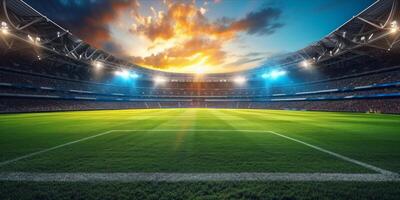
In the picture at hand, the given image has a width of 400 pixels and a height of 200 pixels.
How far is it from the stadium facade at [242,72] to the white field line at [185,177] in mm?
23492

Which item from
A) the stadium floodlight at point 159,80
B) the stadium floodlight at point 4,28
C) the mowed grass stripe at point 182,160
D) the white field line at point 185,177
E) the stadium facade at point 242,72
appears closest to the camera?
the white field line at point 185,177

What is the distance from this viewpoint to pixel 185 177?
3008 millimetres

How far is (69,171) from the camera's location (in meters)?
3.28

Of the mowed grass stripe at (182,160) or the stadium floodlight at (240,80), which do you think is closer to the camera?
the mowed grass stripe at (182,160)

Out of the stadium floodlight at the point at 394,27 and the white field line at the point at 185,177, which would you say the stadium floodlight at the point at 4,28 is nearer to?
the white field line at the point at 185,177

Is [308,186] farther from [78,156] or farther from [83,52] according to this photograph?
[83,52]

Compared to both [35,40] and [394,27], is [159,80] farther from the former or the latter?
[394,27]

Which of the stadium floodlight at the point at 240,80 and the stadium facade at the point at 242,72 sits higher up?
the stadium floodlight at the point at 240,80

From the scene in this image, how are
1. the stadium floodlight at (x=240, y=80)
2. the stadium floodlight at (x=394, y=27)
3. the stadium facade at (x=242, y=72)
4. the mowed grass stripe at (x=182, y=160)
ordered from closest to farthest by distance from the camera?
the mowed grass stripe at (x=182, y=160) < the stadium floodlight at (x=394, y=27) < the stadium facade at (x=242, y=72) < the stadium floodlight at (x=240, y=80)

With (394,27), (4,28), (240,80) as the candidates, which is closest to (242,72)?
(240,80)

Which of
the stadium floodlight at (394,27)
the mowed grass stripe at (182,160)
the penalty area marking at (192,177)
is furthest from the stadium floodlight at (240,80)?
the penalty area marking at (192,177)

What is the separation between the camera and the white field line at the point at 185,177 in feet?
9.53

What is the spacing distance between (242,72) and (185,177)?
6984cm

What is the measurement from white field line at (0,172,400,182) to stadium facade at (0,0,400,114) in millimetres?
23492
